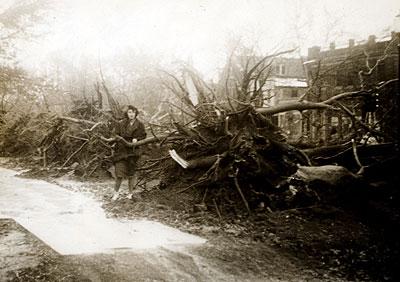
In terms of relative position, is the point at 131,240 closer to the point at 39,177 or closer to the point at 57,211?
the point at 57,211

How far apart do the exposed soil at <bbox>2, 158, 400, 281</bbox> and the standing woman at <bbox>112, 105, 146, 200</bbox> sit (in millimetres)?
727

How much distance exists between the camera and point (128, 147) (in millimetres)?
6504

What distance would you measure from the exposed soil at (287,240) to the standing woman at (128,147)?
0.73m

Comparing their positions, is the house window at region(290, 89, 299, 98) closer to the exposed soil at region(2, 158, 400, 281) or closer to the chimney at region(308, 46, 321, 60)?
the chimney at region(308, 46, 321, 60)

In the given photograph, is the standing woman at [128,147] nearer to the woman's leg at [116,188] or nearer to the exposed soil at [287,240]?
the woman's leg at [116,188]

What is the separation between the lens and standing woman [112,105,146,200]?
6.38 metres

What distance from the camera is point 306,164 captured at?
18.7 ft

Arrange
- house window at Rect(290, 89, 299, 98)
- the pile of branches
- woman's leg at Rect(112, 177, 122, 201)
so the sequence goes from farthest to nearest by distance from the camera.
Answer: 1. house window at Rect(290, 89, 299, 98)
2. woman's leg at Rect(112, 177, 122, 201)
3. the pile of branches

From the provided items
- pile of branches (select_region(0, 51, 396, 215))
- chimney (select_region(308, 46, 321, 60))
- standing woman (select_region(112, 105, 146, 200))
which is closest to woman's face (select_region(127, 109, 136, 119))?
standing woman (select_region(112, 105, 146, 200))

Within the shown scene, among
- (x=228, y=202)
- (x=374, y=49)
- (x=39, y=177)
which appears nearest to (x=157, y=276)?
(x=228, y=202)

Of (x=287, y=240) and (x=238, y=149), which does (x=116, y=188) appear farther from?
(x=287, y=240)

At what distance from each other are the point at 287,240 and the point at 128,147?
3.37 meters

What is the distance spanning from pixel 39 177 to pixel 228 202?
517cm

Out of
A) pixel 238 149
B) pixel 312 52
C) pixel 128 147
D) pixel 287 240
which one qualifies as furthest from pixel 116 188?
pixel 312 52
